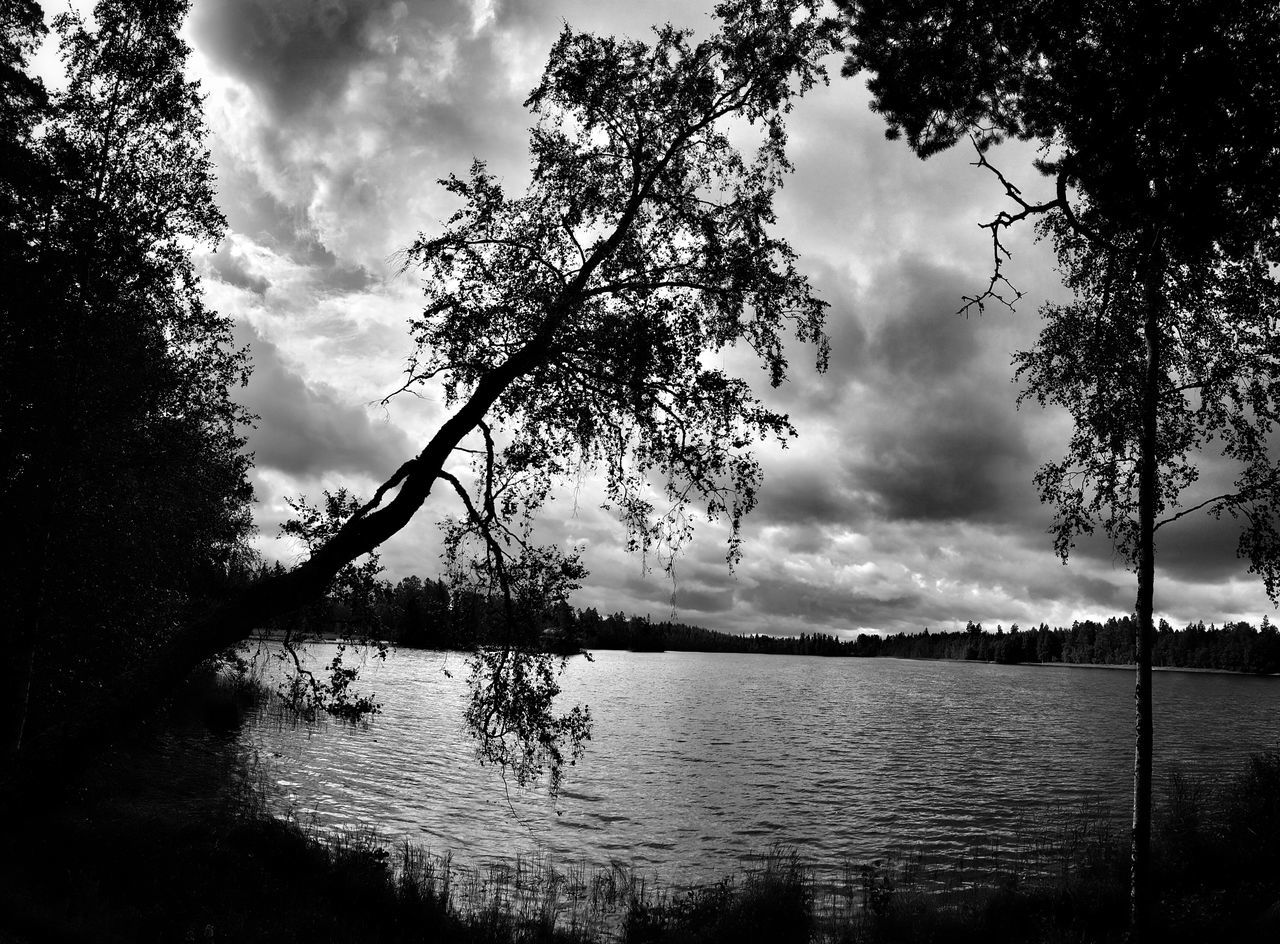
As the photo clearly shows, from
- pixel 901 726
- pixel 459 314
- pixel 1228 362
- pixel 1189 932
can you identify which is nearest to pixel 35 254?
pixel 459 314

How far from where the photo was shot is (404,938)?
540 inches

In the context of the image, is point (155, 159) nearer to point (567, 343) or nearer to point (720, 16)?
point (567, 343)

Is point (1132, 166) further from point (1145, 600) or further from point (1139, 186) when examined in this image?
point (1145, 600)

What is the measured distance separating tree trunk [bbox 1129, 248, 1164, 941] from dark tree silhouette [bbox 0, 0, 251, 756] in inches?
815

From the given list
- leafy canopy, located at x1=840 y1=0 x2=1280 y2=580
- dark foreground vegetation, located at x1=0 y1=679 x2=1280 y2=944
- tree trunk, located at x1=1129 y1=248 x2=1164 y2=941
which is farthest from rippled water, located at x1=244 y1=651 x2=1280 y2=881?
leafy canopy, located at x1=840 y1=0 x2=1280 y2=580

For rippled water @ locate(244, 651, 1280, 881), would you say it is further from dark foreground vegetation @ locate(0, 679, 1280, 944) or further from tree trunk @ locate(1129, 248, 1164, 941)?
tree trunk @ locate(1129, 248, 1164, 941)

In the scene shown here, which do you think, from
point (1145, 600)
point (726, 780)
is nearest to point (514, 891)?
point (1145, 600)

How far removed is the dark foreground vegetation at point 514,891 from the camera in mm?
12375

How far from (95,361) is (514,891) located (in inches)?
665

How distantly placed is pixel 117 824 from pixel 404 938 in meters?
7.56

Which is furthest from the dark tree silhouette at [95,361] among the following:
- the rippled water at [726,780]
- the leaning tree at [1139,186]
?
the leaning tree at [1139,186]

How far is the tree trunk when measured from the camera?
13539mm

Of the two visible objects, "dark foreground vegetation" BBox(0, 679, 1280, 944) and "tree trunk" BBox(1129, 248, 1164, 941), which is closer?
"dark foreground vegetation" BBox(0, 679, 1280, 944)

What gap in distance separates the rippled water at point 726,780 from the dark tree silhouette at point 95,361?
10.8 metres
